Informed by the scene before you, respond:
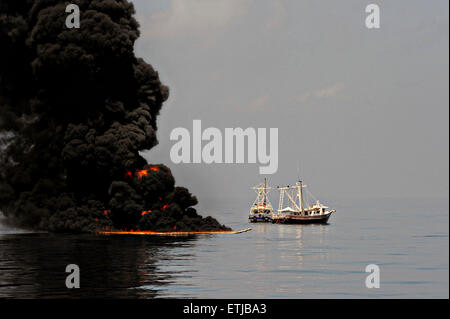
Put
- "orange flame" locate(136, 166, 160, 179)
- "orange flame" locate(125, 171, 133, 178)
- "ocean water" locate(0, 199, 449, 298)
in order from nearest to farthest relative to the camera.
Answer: "ocean water" locate(0, 199, 449, 298) → "orange flame" locate(136, 166, 160, 179) → "orange flame" locate(125, 171, 133, 178)

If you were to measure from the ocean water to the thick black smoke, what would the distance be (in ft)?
23.9

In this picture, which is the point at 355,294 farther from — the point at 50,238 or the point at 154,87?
the point at 154,87

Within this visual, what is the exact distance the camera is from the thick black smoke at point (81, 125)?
104000 millimetres

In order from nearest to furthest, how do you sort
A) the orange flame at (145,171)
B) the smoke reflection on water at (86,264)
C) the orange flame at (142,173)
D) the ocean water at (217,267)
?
the smoke reflection on water at (86,264) < the ocean water at (217,267) < the orange flame at (142,173) < the orange flame at (145,171)

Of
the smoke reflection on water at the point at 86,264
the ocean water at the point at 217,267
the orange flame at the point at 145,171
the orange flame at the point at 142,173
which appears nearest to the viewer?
the smoke reflection on water at the point at 86,264

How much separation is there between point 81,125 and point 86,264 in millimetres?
47872

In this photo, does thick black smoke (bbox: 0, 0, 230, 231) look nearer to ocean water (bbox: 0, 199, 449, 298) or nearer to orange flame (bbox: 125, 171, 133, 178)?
orange flame (bbox: 125, 171, 133, 178)

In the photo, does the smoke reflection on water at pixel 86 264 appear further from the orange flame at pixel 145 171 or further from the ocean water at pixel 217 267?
the orange flame at pixel 145 171

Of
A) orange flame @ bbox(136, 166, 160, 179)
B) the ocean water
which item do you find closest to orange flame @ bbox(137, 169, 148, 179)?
orange flame @ bbox(136, 166, 160, 179)

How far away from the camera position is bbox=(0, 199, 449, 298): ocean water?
47406 mm

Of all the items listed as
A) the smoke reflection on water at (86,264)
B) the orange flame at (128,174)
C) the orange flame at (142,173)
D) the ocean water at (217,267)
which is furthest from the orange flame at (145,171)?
the ocean water at (217,267)

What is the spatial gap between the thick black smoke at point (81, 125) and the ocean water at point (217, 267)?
287 inches

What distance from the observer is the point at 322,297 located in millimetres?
45156

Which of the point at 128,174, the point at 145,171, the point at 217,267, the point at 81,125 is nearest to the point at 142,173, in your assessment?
the point at 145,171
